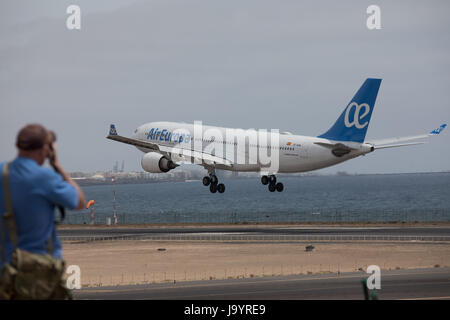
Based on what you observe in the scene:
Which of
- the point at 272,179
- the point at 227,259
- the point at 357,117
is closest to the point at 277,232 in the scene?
the point at 272,179

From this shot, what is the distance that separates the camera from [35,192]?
983 cm

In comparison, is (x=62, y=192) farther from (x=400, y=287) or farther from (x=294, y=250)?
(x=294, y=250)

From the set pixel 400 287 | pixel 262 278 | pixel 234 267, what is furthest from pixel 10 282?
pixel 234 267

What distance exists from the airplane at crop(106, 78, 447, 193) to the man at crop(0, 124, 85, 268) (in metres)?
59.1

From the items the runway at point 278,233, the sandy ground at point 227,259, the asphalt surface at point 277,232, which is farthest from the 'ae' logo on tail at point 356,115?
the asphalt surface at point 277,232

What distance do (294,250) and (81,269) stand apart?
21.6m

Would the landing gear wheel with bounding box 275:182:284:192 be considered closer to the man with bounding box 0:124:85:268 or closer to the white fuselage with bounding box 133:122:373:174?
the white fuselage with bounding box 133:122:373:174

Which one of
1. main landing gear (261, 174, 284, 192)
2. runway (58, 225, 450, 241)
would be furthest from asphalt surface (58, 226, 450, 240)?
main landing gear (261, 174, 284, 192)

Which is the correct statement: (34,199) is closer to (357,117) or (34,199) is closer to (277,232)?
(357,117)

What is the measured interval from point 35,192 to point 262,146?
66.3m

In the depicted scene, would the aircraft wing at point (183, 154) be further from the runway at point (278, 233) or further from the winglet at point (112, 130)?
the runway at point (278, 233)

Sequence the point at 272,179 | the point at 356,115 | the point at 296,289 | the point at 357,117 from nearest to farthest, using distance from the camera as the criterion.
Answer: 1. the point at 296,289
2. the point at 357,117
3. the point at 356,115
4. the point at 272,179

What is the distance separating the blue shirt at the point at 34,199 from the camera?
32.2ft
